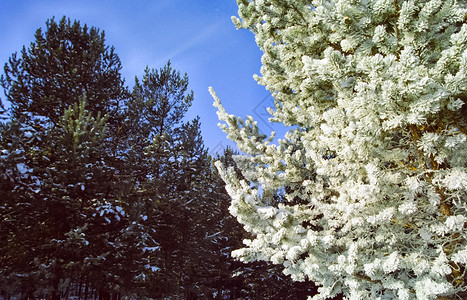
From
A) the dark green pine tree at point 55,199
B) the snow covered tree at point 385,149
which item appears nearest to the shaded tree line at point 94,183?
the dark green pine tree at point 55,199

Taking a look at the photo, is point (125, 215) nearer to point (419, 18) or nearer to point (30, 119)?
point (30, 119)

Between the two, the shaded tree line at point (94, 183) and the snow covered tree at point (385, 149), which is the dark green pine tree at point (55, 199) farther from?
the snow covered tree at point (385, 149)

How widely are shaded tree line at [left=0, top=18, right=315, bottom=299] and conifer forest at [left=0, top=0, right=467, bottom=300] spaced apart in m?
0.07

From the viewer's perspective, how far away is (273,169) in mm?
4113

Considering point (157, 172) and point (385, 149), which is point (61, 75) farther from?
point (385, 149)

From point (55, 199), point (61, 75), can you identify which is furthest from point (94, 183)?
point (61, 75)

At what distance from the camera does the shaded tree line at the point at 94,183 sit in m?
8.26

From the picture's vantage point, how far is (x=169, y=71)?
16.1 meters

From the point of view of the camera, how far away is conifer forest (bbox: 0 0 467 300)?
2449 mm

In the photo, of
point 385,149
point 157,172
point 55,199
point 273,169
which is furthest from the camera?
point 157,172

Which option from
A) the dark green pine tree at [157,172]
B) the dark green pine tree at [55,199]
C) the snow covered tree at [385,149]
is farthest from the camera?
the dark green pine tree at [157,172]

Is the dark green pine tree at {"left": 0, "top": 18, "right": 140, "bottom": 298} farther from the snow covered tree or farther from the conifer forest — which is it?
the snow covered tree

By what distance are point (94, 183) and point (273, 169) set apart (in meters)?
7.78

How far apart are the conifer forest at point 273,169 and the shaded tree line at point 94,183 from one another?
0.23 ft
